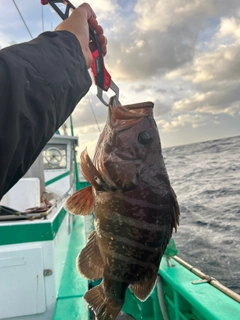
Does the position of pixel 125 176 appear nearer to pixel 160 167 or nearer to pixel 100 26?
pixel 160 167

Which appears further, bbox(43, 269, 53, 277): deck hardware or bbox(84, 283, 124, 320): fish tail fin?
bbox(43, 269, 53, 277): deck hardware

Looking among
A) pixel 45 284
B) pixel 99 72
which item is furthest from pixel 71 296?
pixel 99 72

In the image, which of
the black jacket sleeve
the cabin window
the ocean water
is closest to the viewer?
the black jacket sleeve

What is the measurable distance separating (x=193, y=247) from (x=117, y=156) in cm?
696

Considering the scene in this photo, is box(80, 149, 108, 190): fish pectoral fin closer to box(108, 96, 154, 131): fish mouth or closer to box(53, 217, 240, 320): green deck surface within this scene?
box(108, 96, 154, 131): fish mouth

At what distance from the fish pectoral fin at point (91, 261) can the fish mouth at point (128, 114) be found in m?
0.59

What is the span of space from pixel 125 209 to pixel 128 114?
48 centimetres

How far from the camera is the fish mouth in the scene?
153 cm

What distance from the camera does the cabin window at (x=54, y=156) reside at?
27.2ft

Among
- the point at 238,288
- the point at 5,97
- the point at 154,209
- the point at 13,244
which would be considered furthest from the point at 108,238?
the point at 238,288

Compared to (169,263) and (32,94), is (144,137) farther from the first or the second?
(169,263)

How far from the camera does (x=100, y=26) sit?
62.4 inches

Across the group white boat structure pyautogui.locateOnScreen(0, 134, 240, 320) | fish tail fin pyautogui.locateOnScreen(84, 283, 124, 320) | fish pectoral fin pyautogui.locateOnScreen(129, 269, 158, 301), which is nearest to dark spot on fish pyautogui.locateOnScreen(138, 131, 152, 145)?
fish pectoral fin pyautogui.locateOnScreen(129, 269, 158, 301)

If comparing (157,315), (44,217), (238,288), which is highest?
(44,217)
